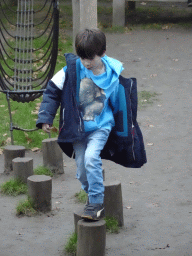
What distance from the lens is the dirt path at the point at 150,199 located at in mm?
3912

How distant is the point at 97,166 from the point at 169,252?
2.66 feet

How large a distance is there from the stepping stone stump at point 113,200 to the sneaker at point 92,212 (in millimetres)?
402

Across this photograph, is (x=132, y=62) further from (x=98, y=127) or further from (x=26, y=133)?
(x=98, y=127)

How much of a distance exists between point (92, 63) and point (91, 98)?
0.82 feet

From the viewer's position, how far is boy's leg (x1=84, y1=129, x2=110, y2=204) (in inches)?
143

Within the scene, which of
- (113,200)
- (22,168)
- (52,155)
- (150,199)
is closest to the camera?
(113,200)

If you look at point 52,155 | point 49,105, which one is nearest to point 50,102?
point 49,105

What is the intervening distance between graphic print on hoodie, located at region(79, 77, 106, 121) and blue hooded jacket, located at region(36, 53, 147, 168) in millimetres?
40

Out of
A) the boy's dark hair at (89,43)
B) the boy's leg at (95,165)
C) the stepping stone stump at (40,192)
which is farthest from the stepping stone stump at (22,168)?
the boy's dark hair at (89,43)

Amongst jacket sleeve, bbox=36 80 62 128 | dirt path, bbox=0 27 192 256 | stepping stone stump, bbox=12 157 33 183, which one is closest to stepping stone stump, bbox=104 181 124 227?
dirt path, bbox=0 27 192 256

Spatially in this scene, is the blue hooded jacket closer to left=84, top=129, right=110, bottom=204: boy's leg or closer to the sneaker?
left=84, top=129, right=110, bottom=204: boy's leg

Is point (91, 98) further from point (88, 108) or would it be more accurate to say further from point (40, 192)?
point (40, 192)

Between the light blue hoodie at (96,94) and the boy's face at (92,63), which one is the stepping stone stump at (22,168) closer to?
the light blue hoodie at (96,94)

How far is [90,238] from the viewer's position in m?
3.53
